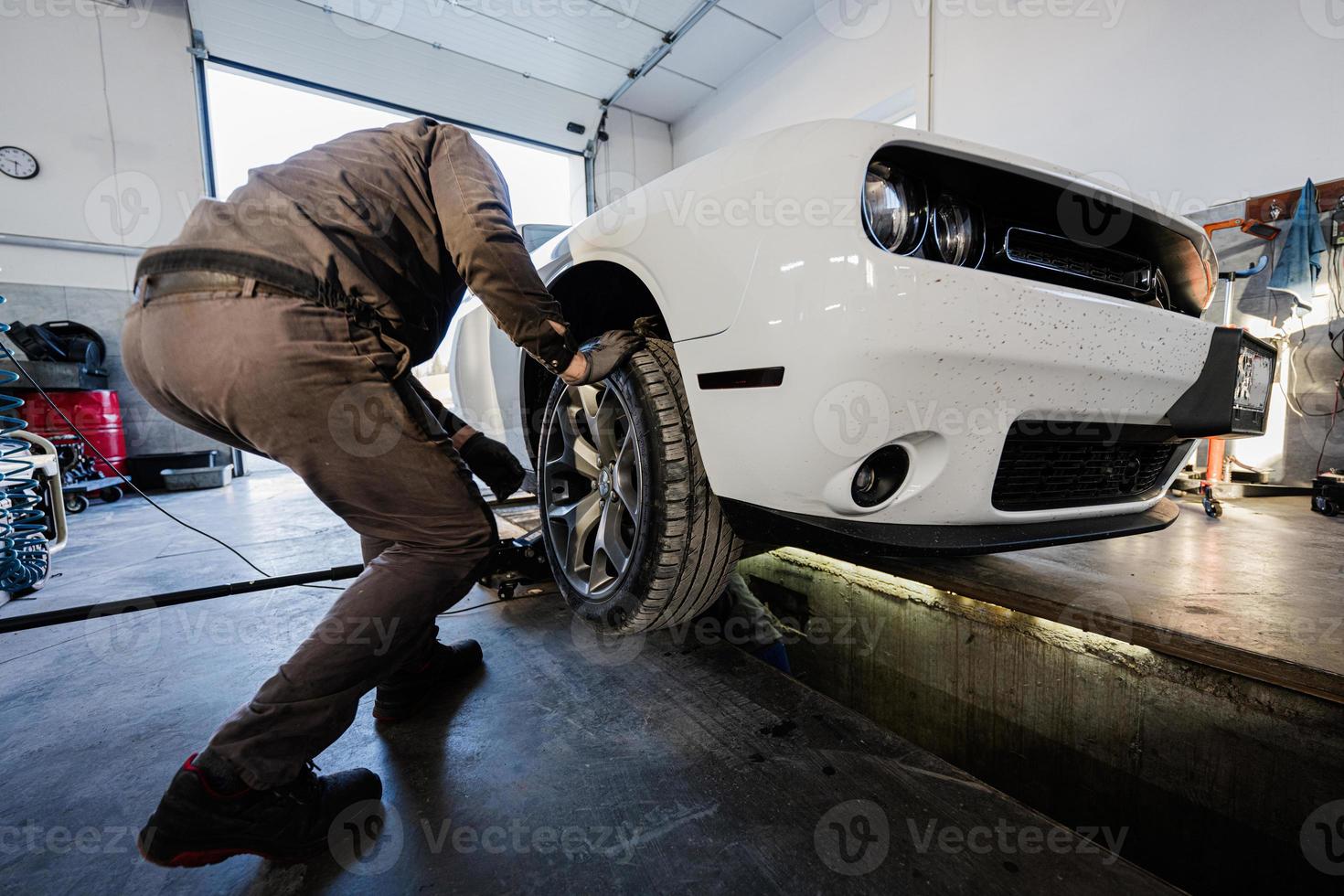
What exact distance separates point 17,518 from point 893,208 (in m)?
3.07

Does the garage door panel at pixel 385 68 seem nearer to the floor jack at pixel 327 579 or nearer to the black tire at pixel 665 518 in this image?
the floor jack at pixel 327 579

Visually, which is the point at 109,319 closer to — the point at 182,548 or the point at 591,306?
the point at 182,548

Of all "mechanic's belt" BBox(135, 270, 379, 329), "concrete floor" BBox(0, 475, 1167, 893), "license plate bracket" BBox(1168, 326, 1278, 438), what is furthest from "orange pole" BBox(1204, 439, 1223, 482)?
"mechanic's belt" BBox(135, 270, 379, 329)

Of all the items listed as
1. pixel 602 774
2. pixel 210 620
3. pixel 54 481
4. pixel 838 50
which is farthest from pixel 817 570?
pixel 838 50

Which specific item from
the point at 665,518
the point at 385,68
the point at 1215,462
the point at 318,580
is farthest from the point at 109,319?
the point at 1215,462

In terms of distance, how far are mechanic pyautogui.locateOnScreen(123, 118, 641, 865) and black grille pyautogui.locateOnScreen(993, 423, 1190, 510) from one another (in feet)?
2.88

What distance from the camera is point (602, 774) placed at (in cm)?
94

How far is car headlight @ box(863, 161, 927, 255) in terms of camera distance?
0.88m

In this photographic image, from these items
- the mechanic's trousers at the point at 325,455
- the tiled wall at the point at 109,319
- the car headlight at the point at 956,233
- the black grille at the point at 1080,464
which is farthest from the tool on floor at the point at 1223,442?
the tiled wall at the point at 109,319

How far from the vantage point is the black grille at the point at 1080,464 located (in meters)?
1.02

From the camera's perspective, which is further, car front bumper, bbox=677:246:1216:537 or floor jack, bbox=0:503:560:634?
floor jack, bbox=0:503:560:634

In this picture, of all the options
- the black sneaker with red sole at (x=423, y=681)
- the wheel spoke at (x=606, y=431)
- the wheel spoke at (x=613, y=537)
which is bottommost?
the black sneaker with red sole at (x=423, y=681)

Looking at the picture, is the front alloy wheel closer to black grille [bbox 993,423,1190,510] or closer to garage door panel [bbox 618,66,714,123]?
black grille [bbox 993,423,1190,510]

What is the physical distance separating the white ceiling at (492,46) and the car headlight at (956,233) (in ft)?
18.6
